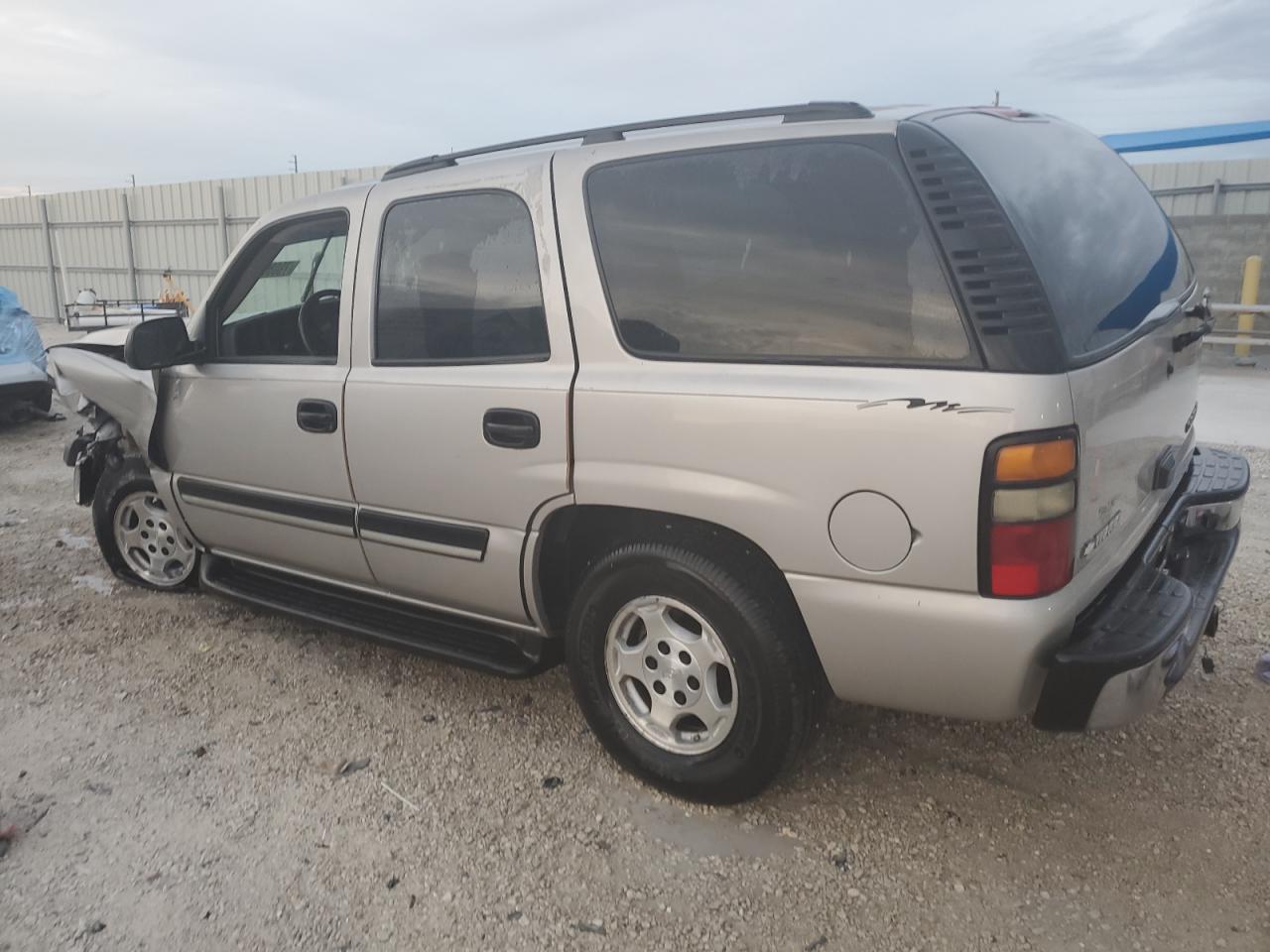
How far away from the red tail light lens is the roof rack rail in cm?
110

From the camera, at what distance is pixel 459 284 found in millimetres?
3088

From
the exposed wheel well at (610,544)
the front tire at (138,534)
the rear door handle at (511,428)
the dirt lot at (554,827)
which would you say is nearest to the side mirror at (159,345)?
the front tire at (138,534)

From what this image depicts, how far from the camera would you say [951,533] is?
85.6 inches

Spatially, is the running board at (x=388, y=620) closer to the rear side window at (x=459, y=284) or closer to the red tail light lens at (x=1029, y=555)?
the rear side window at (x=459, y=284)

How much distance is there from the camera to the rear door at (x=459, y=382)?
2.85m

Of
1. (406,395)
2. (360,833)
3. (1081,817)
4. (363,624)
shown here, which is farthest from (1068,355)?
(363,624)

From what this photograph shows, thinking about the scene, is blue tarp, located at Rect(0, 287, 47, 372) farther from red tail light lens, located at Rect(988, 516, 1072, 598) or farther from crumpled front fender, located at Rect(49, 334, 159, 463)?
red tail light lens, located at Rect(988, 516, 1072, 598)

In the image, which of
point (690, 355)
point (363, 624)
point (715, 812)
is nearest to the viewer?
point (690, 355)

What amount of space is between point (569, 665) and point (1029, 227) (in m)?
1.77

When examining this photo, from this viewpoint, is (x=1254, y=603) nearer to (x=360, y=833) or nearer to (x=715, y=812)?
(x=715, y=812)

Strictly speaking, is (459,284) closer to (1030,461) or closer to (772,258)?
(772,258)

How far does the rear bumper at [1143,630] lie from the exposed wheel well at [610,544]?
0.66 meters

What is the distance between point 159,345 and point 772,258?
2472 mm

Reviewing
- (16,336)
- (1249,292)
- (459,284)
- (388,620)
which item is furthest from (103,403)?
(1249,292)
